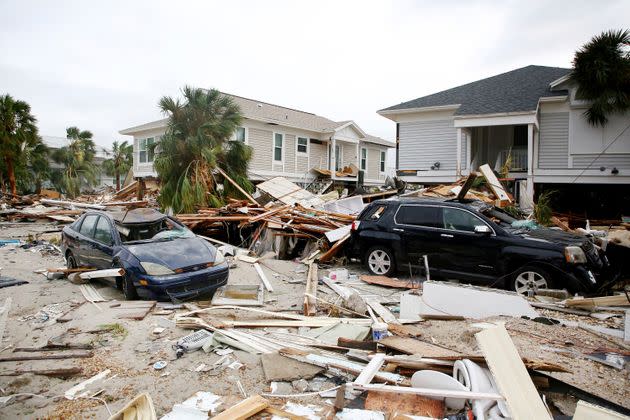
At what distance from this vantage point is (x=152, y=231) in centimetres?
832

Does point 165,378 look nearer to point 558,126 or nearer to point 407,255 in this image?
point 407,255

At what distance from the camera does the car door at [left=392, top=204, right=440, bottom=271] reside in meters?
8.37

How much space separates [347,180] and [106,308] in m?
21.2

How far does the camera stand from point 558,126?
1645 cm

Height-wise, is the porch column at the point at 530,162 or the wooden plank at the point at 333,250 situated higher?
the porch column at the point at 530,162

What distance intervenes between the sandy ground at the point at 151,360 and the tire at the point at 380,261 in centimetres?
166

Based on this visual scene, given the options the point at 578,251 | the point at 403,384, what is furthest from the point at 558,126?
the point at 403,384

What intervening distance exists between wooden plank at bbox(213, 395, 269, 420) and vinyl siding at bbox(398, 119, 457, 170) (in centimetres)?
1641

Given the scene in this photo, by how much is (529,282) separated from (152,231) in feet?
23.5

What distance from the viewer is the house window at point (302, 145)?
25172 millimetres

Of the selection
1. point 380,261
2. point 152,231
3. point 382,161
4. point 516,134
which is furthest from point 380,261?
point 382,161

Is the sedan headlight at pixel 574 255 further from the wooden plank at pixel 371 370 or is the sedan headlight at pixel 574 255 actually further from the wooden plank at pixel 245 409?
the wooden plank at pixel 245 409

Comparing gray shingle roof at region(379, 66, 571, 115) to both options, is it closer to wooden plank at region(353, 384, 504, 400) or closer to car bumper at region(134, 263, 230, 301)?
car bumper at region(134, 263, 230, 301)

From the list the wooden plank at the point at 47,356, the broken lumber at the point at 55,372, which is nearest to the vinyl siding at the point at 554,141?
the wooden plank at the point at 47,356
